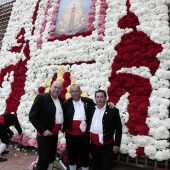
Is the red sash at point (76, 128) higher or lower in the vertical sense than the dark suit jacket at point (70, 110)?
lower

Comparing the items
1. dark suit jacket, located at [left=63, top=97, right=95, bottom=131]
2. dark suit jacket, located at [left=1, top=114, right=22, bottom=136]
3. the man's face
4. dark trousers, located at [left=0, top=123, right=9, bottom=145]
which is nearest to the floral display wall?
dark suit jacket, located at [left=1, top=114, right=22, bottom=136]

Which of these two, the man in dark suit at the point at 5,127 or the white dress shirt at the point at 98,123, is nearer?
the white dress shirt at the point at 98,123

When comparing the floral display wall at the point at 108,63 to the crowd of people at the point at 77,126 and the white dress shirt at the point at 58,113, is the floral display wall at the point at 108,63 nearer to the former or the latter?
the crowd of people at the point at 77,126

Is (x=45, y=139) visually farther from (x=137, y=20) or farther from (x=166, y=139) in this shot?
(x=137, y=20)

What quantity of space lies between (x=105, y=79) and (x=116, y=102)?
1.97ft

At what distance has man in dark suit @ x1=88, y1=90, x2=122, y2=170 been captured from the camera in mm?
3357

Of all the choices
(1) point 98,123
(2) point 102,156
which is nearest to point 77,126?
(1) point 98,123

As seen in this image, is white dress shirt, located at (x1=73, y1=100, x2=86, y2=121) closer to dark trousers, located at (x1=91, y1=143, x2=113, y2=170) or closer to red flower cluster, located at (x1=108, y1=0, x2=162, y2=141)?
dark trousers, located at (x1=91, y1=143, x2=113, y2=170)

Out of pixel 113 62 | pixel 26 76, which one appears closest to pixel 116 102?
pixel 113 62

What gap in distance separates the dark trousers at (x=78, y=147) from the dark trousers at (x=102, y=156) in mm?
141

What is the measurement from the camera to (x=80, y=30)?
5.85m

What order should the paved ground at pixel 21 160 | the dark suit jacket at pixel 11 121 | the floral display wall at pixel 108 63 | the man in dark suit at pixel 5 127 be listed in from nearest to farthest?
the floral display wall at pixel 108 63, the paved ground at pixel 21 160, the man in dark suit at pixel 5 127, the dark suit jacket at pixel 11 121

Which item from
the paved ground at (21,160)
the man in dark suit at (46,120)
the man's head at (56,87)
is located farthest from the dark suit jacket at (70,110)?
the paved ground at (21,160)

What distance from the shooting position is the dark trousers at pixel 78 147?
3.57 meters
